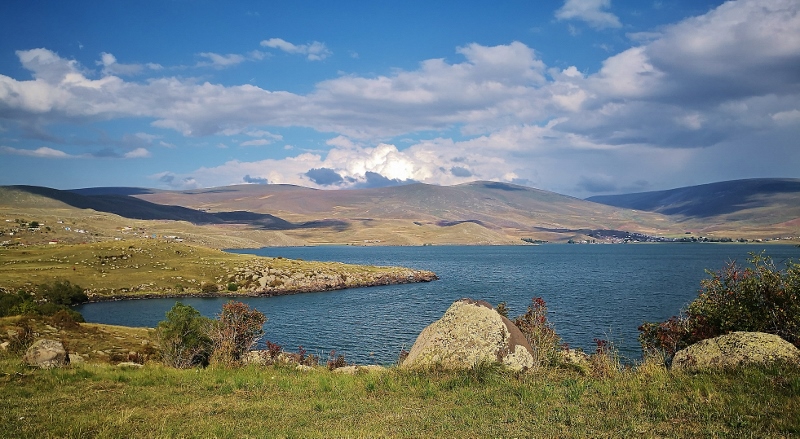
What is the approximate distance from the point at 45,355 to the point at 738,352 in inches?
867

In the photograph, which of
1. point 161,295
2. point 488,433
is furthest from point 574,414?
point 161,295

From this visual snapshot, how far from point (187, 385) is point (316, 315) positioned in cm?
5011

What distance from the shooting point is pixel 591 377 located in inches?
539

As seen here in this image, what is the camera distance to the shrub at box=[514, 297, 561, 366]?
16.8 m

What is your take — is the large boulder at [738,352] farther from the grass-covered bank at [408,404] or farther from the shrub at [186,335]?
the shrub at [186,335]

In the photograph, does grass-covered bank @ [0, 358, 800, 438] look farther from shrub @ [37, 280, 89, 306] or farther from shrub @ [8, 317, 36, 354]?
shrub @ [37, 280, 89, 306]

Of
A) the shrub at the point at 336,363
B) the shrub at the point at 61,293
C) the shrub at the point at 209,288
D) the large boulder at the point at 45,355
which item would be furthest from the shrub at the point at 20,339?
the shrub at the point at 209,288

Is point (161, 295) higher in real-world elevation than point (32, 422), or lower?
lower

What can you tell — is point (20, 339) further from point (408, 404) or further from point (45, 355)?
point (408, 404)

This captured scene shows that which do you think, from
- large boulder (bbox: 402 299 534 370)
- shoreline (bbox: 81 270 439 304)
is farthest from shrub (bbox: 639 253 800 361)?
shoreline (bbox: 81 270 439 304)

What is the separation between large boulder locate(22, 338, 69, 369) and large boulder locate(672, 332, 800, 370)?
66.7ft

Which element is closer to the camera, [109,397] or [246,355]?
[109,397]

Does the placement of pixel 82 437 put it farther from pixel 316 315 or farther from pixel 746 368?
pixel 316 315

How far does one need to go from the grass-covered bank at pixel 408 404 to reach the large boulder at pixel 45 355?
117cm
